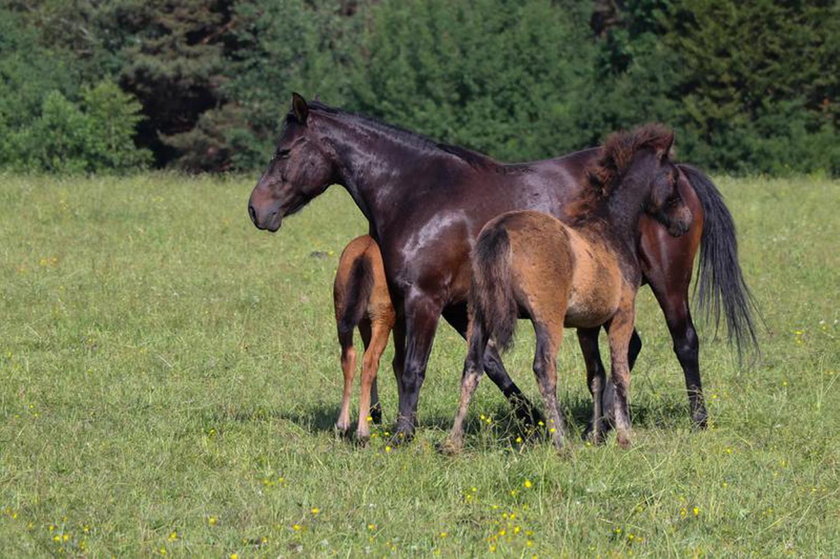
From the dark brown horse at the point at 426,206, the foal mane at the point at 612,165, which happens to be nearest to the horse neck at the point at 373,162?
the dark brown horse at the point at 426,206

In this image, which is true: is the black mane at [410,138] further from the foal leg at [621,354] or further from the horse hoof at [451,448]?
the horse hoof at [451,448]

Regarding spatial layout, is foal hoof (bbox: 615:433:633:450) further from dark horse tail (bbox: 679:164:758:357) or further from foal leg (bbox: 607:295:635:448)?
dark horse tail (bbox: 679:164:758:357)

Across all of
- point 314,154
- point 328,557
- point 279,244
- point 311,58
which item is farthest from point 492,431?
point 311,58

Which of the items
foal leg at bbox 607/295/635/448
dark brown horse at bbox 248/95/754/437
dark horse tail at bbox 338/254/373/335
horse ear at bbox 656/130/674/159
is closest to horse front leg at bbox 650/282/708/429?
dark brown horse at bbox 248/95/754/437

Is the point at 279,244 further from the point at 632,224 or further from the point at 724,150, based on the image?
the point at 724,150

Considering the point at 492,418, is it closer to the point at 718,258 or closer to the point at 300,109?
the point at 718,258

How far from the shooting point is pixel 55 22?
145ft

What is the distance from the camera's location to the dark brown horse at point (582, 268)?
6988mm

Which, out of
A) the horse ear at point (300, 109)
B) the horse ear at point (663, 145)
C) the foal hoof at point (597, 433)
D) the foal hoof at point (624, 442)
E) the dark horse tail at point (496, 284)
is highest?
the horse ear at point (663, 145)

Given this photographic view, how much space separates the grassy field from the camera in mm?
5875

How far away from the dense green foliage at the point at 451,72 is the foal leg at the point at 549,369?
2978 cm

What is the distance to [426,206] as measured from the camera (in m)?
7.92

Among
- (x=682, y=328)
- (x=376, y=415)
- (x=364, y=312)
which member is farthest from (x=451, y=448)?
(x=682, y=328)

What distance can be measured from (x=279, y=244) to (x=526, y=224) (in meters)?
9.42
